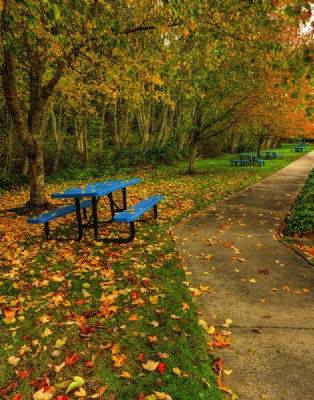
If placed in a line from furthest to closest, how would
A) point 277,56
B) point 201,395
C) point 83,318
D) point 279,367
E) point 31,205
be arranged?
point 31,205, point 277,56, point 83,318, point 279,367, point 201,395

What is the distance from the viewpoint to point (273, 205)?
29.2 feet

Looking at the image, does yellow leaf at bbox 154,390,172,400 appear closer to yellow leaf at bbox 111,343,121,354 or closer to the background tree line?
yellow leaf at bbox 111,343,121,354

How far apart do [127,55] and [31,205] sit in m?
4.68

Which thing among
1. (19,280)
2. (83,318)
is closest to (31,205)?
(19,280)

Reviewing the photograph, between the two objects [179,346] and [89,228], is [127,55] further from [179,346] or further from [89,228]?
[179,346]

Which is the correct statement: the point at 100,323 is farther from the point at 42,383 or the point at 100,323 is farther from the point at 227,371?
the point at 227,371

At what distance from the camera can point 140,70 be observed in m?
7.34

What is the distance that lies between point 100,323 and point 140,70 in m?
6.05

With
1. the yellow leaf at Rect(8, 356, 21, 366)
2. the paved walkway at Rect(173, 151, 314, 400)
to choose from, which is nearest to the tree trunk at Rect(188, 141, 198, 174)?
the paved walkway at Rect(173, 151, 314, 400)

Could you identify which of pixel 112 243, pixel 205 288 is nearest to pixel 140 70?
pixel 112 243

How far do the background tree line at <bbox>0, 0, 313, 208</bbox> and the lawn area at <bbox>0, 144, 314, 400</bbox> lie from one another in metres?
2.97

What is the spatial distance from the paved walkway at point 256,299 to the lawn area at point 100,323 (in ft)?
0.79

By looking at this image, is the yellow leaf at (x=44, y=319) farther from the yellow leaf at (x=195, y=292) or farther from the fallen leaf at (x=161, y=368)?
the yellow leaf at (x=195, y=292)

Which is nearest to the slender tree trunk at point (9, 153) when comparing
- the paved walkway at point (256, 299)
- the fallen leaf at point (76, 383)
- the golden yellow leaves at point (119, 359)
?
the paved walkway at point (256, 299)
